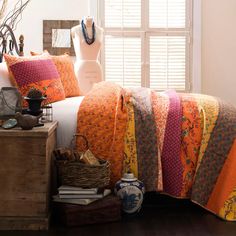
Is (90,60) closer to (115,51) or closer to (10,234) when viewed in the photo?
(115,51)

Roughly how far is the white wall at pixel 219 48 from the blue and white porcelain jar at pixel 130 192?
329 centimetres

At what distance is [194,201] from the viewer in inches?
118

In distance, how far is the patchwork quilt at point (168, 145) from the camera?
3.01 meters

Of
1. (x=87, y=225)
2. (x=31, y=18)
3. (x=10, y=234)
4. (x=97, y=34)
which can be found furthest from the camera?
→ (x=31, y=18)

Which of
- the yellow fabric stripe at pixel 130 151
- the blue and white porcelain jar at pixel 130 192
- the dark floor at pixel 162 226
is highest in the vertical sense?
the yellow fabric stripe at pixel 130 151

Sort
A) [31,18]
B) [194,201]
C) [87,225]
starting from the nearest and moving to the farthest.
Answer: [87,225] < [194,201] < [31,18]

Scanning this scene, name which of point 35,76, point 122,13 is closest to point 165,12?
point 122,13

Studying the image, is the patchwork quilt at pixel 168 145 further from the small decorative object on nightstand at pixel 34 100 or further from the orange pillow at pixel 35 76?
the orange pillow at pixel 35 76

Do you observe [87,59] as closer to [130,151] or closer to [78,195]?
[130,151]

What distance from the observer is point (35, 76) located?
11.6ft

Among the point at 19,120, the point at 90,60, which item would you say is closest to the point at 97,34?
the point at 90,60

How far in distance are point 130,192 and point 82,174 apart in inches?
11.9

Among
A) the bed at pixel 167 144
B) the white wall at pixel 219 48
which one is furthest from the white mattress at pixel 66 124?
the white wall at pixel 219 48

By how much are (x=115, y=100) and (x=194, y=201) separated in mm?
750
